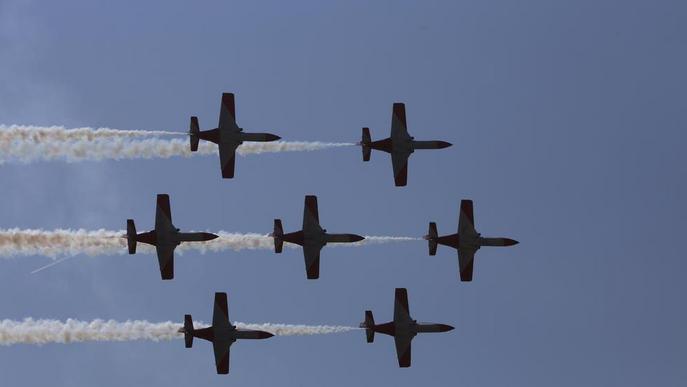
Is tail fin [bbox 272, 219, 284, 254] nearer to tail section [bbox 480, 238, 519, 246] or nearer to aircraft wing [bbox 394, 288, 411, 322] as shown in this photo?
aircraft wing [bbox 394, 288, 411, 322]

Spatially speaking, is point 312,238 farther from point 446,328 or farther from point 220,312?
point 446,328

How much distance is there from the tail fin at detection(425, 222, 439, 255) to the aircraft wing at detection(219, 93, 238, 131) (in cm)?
1543

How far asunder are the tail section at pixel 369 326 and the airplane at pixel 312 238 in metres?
4.58

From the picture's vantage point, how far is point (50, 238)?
83.6 metres

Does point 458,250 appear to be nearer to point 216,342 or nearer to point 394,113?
point 394,113

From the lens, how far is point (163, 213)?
8769cm

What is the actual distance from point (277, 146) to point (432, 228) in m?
12.3

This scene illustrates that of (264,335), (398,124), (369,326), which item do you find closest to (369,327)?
(369,326)

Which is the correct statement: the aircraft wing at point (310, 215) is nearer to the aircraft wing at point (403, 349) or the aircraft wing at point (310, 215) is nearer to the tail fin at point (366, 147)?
the tail fin at point (366, 147)

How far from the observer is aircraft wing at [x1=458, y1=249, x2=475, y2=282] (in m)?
95.9

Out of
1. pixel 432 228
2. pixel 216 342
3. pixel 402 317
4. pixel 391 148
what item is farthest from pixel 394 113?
pixel 216 342

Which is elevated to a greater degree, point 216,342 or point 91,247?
point 91,247

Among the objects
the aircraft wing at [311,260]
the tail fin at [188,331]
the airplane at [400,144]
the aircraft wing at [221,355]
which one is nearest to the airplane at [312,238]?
the aircraft wing at [311,260]

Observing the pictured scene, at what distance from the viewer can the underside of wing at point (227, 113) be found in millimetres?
89500
